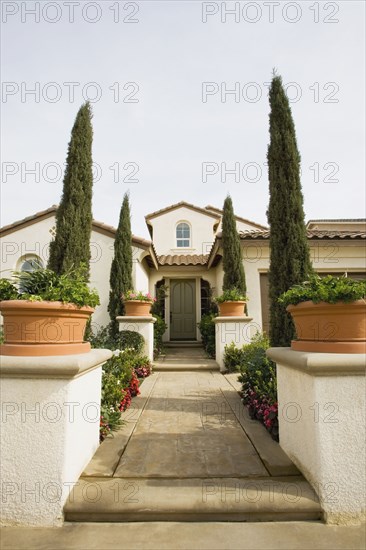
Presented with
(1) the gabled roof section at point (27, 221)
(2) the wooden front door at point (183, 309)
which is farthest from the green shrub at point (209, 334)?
(1) the gabled roof section at point (27, 221)

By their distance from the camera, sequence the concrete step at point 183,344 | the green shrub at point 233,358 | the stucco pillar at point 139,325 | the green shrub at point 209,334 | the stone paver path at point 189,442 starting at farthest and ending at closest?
the concrete step at point 183,344, the green shrub at point 209,334, the stucco pillar at point 139,325, the green shrub at point 233,358, the stone paver path at point 189,442

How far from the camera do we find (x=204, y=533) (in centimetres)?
200

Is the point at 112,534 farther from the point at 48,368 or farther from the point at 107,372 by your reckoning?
the point at 107,372

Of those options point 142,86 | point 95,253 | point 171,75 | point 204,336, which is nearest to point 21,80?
point 142,86

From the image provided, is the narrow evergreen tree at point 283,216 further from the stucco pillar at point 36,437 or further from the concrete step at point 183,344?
the concrete step at point 183,344

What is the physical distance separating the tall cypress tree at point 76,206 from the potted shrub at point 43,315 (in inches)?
164

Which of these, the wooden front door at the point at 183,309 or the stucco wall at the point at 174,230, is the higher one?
the stucco wall at the point at 174,230

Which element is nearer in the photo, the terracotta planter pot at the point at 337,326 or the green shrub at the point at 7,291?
the terracotta planter pot at the point at 337,326

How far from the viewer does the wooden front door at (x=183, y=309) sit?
44.0ft

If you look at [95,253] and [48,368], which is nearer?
[48,368]

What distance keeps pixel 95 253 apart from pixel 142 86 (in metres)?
6.50

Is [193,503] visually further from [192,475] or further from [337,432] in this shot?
[337,432]

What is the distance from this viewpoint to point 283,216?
537 cm

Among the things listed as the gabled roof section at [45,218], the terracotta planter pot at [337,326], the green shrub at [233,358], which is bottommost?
the green shrub at [233,358]
